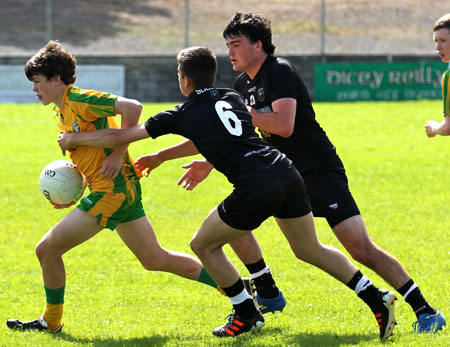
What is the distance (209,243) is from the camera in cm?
514

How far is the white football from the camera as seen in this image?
18.6 feet

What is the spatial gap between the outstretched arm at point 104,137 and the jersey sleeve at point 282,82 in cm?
96

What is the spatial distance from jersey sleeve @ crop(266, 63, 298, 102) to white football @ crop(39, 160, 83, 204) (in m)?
1.56

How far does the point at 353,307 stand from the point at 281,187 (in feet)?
5.65

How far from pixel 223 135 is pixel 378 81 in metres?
20.4

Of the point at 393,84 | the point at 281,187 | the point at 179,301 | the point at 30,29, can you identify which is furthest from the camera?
the point at 30,29

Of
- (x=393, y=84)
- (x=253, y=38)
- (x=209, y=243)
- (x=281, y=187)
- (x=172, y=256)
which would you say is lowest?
(x=393, y=84)

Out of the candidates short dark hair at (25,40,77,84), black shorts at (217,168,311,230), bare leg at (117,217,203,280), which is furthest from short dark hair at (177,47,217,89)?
bare leg at (117,217,203,280)

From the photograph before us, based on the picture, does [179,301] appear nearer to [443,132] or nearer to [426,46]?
[443,132]

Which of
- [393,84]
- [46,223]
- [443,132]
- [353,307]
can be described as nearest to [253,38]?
[443,132]

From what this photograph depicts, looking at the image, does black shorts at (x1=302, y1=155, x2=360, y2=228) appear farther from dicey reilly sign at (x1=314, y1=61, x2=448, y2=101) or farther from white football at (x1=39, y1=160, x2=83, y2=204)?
dicey reilly sign at (x1=314, y1=61, x2=448, y2=101)

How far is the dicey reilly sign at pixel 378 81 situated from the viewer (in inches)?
960

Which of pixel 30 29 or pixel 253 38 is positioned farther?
pixel 30 29

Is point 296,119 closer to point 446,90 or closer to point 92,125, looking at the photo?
point 446,90
